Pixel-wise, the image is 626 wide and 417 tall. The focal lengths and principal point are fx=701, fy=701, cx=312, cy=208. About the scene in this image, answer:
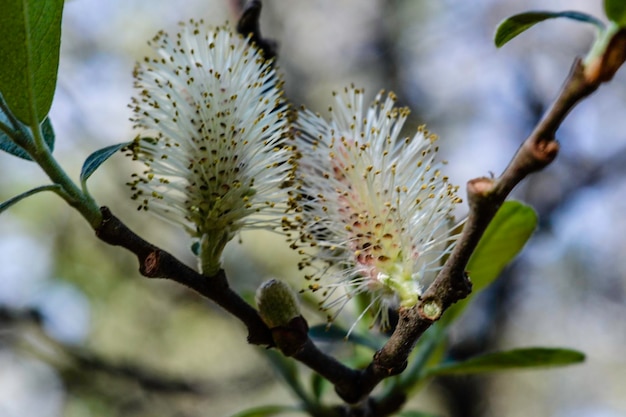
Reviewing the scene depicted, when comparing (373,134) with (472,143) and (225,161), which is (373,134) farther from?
Result: (472,143)

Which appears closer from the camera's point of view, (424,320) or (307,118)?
(424,320)

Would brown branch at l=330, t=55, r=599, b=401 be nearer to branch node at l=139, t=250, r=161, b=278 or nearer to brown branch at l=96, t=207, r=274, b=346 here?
brown branch at l=96, t=207, r=274, b=346

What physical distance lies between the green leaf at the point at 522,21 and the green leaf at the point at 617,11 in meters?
0.08

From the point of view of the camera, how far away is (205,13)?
2986 mm

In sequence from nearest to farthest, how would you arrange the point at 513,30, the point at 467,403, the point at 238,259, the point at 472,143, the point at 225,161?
the point at 513,30
the point at 225,161
the point at 467,403
the point at 238,259
the point at 472,143

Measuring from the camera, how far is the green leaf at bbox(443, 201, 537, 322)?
0.98 meters

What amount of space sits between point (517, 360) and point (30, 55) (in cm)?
76

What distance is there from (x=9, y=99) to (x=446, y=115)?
2.51 metres

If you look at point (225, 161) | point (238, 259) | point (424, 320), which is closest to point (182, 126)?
point (225, 161)

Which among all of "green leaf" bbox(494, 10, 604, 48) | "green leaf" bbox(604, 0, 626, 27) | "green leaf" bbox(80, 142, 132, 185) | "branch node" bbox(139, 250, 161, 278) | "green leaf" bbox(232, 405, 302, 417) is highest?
"green leaf" bbox(494, 10, 604, 48)

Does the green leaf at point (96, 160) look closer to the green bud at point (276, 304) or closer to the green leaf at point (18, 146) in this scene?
the green leaf at point (18, 146)

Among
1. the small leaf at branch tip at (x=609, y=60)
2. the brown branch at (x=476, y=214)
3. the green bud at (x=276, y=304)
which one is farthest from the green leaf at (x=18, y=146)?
the small leaf at branch tip at (x=609, y=60)

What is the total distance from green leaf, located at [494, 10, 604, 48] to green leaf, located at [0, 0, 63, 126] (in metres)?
0.43

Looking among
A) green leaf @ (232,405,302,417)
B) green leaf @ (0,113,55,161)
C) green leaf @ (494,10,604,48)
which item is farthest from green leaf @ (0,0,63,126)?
green leaf @ (232,405,302,417)
